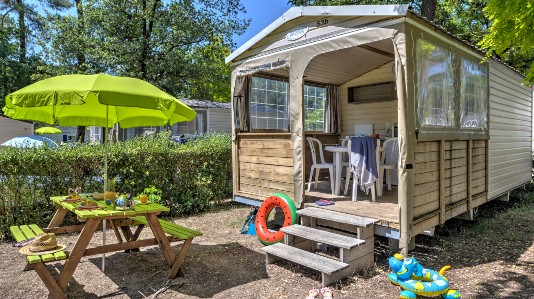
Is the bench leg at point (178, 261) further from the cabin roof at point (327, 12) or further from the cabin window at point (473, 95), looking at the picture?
the cabin window at point (473, 95)

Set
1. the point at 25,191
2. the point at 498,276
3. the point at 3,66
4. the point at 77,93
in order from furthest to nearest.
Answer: the point at 3,66 → the point at 25,191 → the point at 498,276 → the point at 77,93

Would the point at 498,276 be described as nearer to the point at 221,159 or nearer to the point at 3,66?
the point at 221,159

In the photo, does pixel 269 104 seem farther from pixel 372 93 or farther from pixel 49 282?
pixel 49 282

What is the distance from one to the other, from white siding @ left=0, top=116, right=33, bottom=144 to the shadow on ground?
17.7 m

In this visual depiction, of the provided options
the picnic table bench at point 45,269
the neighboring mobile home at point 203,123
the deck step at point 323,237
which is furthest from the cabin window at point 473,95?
the neighboring mobile home at point 203,123

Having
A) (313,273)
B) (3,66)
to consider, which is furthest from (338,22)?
(3,66)

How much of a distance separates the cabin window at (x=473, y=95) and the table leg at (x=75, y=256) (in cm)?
450

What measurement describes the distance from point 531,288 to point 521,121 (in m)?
5.36

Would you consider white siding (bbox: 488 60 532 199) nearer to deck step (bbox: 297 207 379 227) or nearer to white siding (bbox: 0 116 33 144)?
deck step (bbox: 297 207 379 227)

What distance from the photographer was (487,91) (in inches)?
222

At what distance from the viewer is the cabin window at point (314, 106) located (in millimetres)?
7105

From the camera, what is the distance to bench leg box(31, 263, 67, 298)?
9.38ft

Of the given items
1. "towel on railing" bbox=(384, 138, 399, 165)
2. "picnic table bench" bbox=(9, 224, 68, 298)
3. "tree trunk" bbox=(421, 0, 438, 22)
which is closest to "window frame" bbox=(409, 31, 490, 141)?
"towel on railing" bbox=(384, 138, 399, 165)

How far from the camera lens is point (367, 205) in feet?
14.8
